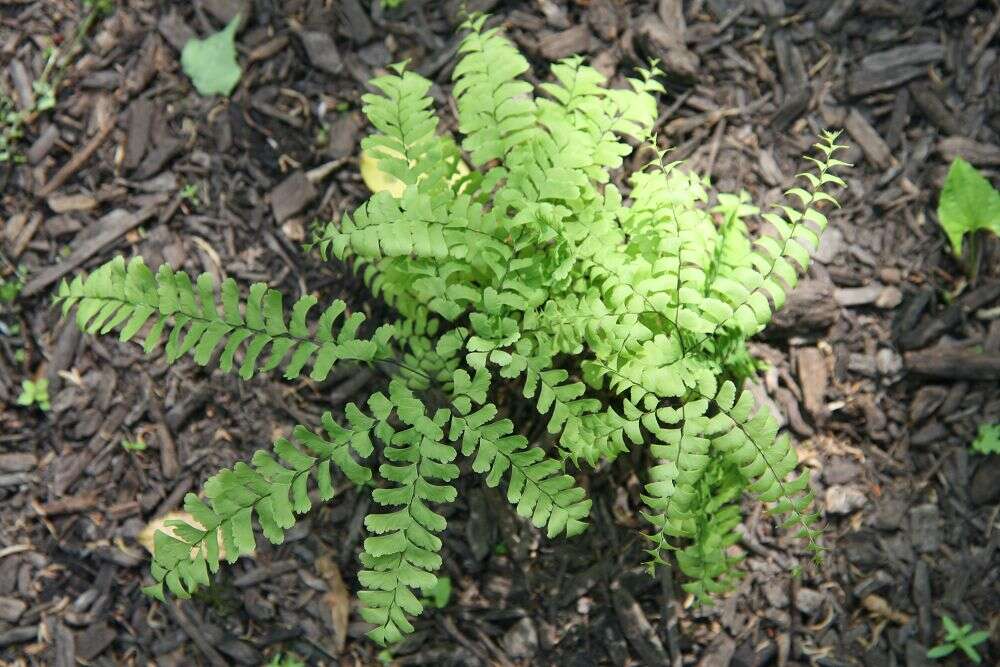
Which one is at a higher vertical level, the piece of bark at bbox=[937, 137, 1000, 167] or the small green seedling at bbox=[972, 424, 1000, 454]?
the piece of bark at bbox=[937, 137, 1000, 167]

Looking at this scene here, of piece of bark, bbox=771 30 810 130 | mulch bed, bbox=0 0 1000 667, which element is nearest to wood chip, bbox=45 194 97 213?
mulch bed, bbox=0 0 1000 667

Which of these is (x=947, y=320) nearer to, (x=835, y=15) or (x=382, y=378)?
(x=835, y=15)

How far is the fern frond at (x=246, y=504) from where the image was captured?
2.39m

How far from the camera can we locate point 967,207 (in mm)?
3125

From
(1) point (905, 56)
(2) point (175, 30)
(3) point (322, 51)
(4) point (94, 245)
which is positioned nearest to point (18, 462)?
(4) point (94, 245)

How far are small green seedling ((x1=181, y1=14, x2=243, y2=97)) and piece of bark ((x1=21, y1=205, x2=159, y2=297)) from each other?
567 mm

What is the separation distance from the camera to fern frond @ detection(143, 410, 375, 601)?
2393 mm

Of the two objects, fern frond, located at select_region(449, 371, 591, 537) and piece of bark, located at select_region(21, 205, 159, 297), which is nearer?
fern frond, located at select_region(449, 371, 591, 537)

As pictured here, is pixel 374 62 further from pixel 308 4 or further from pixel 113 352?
pixel 113 352

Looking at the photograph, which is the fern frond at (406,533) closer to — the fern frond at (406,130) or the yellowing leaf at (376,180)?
the fern frond at (406,130)

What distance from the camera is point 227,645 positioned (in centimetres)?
317

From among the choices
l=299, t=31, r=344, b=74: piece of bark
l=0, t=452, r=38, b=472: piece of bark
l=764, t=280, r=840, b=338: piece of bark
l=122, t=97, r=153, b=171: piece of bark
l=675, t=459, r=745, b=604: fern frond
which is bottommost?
l=675, t=459, r=745, b=604: fern frond

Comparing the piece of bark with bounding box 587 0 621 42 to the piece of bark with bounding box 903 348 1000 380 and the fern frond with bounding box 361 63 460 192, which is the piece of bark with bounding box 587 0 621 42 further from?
the piece of bark with bounding box 903 348 1000 380

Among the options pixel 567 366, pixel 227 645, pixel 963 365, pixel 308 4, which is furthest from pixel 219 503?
pixel 963 365
